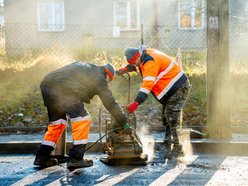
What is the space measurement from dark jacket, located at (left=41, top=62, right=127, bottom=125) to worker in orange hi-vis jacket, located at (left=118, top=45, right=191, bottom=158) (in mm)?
513

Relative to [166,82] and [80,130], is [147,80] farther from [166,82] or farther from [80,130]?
[80,130]

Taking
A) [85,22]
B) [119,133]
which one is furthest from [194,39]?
[119,133]

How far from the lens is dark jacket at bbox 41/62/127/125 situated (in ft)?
20.9

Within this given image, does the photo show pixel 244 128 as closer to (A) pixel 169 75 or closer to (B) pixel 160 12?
(A) pixel 169 75

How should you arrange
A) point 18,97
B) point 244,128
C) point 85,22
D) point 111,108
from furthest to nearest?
point 85,22
point 18,97
point 244,128
point 111,108

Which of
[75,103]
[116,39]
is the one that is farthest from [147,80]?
[116,39]

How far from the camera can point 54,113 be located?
21.6 feet

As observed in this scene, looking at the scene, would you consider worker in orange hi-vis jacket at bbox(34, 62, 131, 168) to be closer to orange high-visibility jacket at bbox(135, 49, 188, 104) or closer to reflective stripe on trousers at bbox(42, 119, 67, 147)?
reflective stripe on trousers at bbox(42, 119, 67, 147)

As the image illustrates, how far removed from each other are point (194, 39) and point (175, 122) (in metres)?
15.5

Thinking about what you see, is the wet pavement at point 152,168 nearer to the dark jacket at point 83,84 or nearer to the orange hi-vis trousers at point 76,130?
the orange hi-vis trousers at point 76,130

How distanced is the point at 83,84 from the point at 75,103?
292 mm

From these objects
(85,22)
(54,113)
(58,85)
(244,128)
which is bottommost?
(244,128)

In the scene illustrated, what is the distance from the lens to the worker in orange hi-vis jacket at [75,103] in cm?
634

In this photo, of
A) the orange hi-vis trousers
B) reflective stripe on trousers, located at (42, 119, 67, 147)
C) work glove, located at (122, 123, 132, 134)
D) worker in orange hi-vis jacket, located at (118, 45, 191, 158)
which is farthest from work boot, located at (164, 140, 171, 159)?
reflective stripe on trousers, located at (42, 119, 67, 147)
